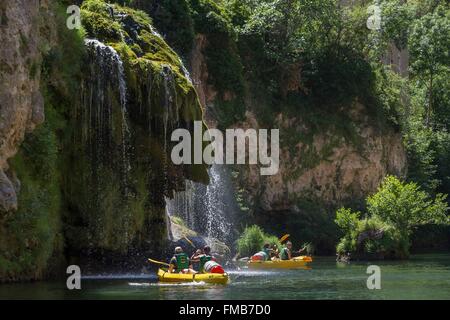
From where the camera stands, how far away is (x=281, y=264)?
3134 cm

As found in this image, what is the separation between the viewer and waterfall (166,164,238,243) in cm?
3544

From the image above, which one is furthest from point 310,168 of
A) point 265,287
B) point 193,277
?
point 265,287

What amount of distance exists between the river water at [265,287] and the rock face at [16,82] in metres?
2.56

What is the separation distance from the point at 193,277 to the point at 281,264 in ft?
31.3

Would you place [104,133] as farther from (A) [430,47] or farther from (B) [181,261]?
(A) [430,47]

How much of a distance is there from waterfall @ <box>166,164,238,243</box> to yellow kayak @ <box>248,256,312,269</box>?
487cm

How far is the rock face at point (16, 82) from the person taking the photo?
770 inches

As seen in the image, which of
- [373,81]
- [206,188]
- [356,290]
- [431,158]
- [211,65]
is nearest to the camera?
[356,290]

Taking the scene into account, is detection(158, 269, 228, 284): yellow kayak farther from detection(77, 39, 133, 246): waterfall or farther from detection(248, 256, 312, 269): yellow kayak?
detection(248, 256, 312, 269): yellow kayak

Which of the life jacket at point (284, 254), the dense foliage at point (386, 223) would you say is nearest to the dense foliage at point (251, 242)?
the dense foliage at point (386, 223)

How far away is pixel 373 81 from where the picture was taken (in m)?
46.8

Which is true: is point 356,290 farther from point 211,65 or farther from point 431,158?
point 431,158
